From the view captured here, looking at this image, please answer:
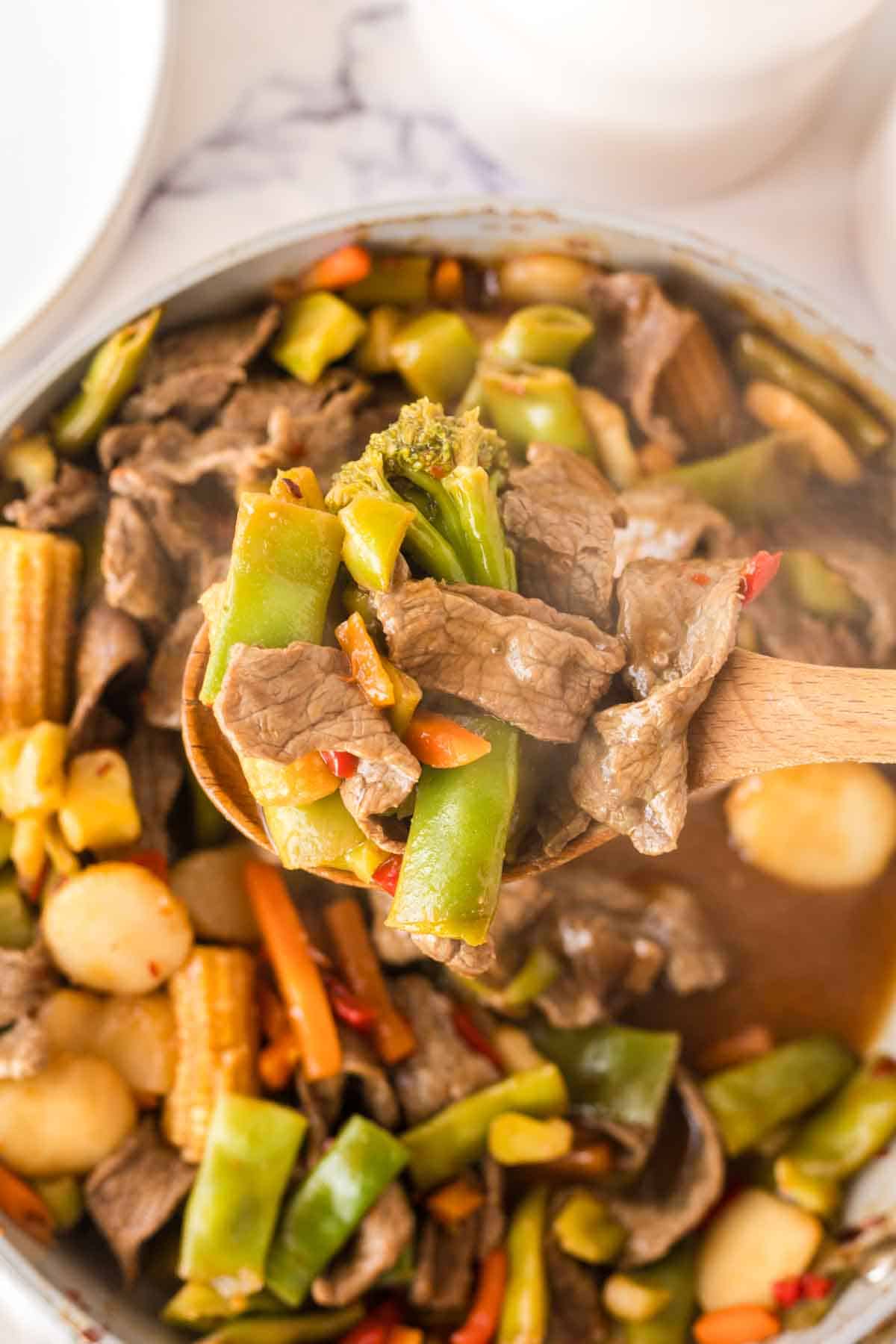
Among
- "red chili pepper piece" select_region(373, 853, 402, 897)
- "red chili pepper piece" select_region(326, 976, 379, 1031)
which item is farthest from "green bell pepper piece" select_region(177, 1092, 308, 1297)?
"red chili pepper piece" select_region(373, 853, 402, 897)

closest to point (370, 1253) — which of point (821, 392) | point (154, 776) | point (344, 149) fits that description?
point (154, 776)

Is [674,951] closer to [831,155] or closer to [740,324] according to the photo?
[740,324]

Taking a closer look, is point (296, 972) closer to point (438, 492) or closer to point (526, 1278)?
point (526, 1278)

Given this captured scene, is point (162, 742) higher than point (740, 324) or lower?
lower

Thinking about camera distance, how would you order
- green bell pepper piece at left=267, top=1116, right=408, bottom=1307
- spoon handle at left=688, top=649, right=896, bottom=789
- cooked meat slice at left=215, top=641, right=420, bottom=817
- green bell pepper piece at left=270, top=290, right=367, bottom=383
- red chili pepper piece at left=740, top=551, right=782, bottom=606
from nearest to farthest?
1. cooked meat slice at left=215, top=641, right=420, bottom=817
2. spoon handle at left=688, top=649, right=896, bottom=789
3. red chili pepper piece at left=740, top=551, right=782, bottom=606
4. green bell pepper piece at left=267, top=1116, right=408, bottom=1307
5. green bell pepper piece at left=270, top=290, right=367, bottom=383

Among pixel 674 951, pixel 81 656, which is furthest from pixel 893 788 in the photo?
pixel 81 656

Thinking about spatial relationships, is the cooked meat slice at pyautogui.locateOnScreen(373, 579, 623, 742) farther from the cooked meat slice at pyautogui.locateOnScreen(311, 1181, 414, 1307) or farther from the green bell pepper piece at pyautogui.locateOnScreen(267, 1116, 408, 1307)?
the cooked meat slice at pyautogui.locateOnScreen(311, 1181, 414, 1307)
